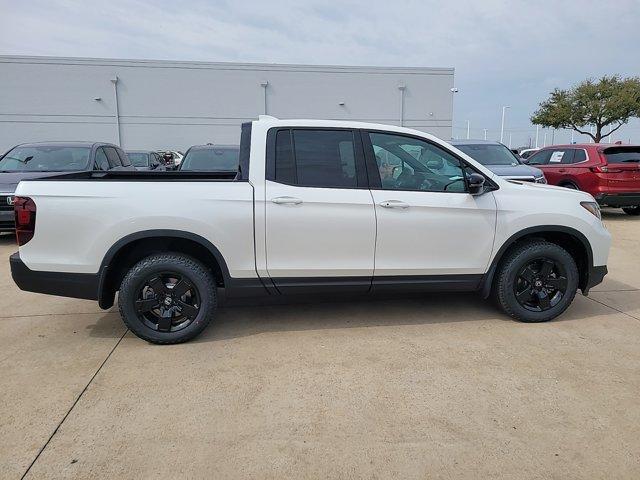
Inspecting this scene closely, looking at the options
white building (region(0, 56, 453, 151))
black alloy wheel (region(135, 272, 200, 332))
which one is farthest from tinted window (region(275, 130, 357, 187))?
white building (region(0, 56, 453, 151))

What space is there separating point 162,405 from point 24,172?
6689 millimetres

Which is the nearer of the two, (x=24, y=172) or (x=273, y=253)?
(x=273, y=253)

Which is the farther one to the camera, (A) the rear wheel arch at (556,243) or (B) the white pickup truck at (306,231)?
(A) the rear wheel arch at (556,243)

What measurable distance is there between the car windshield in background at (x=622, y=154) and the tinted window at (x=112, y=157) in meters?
10.5

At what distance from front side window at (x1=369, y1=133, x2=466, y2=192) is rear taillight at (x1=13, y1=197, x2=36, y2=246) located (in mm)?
2741

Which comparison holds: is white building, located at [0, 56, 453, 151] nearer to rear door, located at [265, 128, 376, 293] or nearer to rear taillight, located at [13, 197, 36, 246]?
rear door, located at [265, 128, 376, 293]

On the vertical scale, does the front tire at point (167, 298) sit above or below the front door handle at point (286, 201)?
below

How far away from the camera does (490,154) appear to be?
10094 mm

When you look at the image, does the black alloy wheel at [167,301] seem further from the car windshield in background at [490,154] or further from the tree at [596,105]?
the tree at [596,105]

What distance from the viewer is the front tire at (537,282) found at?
4180 millimetres

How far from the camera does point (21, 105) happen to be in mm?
28766

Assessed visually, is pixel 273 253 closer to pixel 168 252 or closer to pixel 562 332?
pixel 168 252

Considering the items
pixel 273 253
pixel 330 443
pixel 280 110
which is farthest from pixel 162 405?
pixel 280 110

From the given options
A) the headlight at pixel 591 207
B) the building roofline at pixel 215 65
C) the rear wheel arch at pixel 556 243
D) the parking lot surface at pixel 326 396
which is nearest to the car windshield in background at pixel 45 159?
the parking lot surface at pixel 326 396
